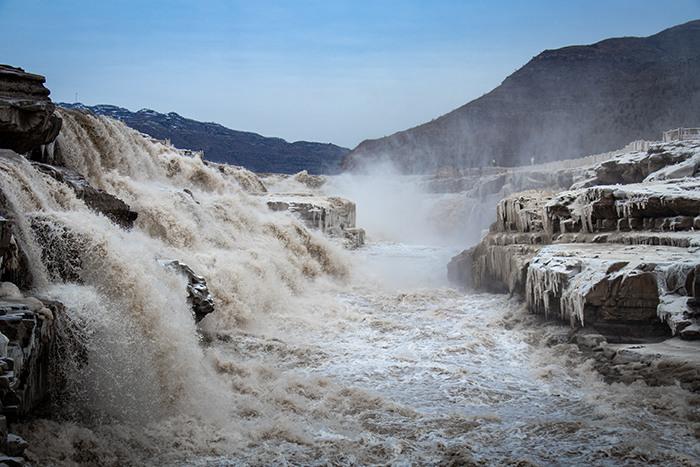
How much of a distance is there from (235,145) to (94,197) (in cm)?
5375

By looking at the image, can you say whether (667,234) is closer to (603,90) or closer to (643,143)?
(643,143)

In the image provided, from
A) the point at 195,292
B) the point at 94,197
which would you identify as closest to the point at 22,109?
the point at 94,197

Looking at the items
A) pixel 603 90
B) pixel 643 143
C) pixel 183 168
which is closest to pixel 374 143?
pixel 603 90

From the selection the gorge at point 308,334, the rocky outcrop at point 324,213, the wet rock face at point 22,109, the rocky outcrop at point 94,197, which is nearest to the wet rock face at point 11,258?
the gorge at point 308,334

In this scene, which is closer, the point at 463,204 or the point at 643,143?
the point at 643,143

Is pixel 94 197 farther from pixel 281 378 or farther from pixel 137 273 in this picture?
pixel 281 378

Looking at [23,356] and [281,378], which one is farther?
[281,378]

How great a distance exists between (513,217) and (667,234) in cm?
451

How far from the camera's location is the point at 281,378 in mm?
7648

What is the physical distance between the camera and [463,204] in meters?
30.8

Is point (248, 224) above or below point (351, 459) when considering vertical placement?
above

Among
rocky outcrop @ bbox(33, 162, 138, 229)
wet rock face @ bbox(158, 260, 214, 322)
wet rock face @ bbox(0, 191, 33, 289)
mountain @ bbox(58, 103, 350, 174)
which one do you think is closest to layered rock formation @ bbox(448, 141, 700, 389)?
wet rock face @ bbox(158, 260, 214, 322)

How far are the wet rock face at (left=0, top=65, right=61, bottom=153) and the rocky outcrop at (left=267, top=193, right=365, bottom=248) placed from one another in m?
9.11

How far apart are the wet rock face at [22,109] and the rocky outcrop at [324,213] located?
9113mm
